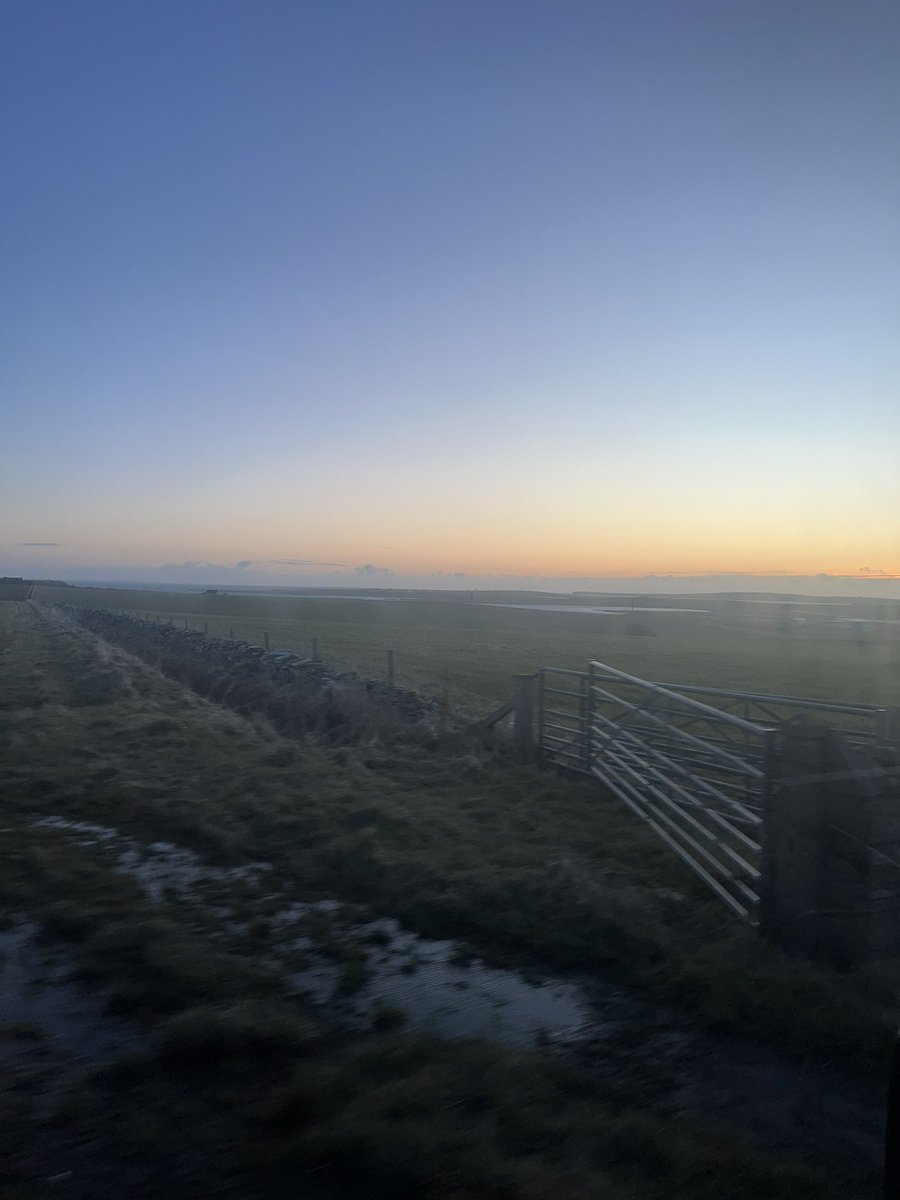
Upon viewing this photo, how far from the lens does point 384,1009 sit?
4.64 m

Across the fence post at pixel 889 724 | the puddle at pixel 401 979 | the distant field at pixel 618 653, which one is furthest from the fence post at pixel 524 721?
the puddle at pixel 401 979

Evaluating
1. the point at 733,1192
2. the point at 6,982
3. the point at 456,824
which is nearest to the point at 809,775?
the point at 733,1192

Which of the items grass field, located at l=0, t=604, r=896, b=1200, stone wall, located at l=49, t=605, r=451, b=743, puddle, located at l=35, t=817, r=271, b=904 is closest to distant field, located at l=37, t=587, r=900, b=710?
stone wall, located at l=49, t=605, r=451, b=743

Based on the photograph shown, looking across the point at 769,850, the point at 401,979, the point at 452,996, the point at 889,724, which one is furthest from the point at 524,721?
the point at 452,996

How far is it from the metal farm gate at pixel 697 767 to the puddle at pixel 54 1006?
155 inches

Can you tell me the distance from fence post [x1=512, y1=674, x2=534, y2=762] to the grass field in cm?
183

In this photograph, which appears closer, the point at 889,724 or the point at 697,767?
the point at 889,724

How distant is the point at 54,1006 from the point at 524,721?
7891mm

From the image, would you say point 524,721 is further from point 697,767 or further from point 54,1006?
Result: point 54,1006

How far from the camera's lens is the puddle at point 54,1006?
4.16 meters

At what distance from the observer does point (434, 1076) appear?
385 centimetres

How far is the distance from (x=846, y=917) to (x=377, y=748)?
763cm

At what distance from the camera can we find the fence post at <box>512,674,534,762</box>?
11.8 meters

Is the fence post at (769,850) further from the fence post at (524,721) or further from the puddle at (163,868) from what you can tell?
the fence post at (524,721)
